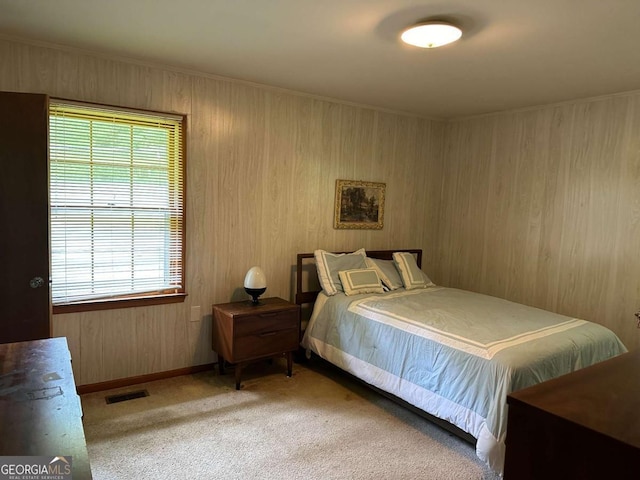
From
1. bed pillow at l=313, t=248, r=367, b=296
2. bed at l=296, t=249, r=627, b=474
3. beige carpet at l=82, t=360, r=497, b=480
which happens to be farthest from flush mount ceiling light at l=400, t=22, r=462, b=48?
beige carpet at l=82, t=360, r=497, b=480

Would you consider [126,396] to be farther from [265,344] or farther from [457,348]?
[457,348]

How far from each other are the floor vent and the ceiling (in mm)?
2365

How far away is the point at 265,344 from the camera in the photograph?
10.8ft

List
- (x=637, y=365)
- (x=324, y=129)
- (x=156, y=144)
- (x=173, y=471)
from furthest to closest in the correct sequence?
(x=324, y=129), (x=156, y=144), (x=173, y=471), (x=637, y=365)

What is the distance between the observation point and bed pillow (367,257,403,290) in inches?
154

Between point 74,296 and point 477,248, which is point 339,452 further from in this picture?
point 477,248

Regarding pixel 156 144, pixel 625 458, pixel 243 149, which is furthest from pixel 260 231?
pixel 625 458

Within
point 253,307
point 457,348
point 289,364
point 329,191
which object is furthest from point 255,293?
point 457,348

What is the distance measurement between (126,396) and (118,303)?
656 mm

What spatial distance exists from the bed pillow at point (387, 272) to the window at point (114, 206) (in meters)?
1.72

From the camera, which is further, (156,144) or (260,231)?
(260,231)

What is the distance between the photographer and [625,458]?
91cm

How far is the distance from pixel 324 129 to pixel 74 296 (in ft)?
8.07

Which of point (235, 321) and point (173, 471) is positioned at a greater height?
point (235, 321)
